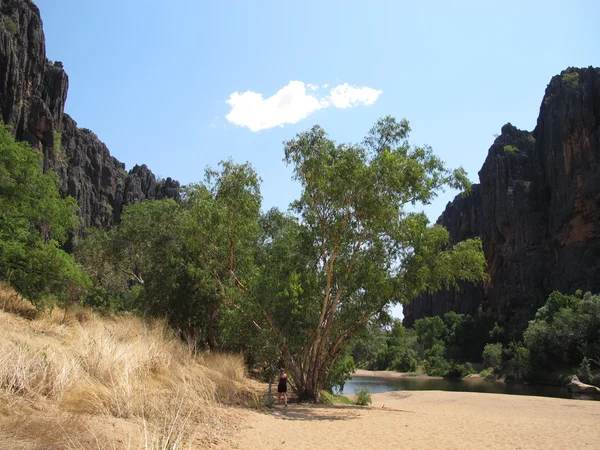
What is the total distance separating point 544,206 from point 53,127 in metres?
92.8

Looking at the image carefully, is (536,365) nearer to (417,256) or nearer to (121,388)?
(417,256)

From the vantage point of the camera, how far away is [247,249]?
23.3 metres

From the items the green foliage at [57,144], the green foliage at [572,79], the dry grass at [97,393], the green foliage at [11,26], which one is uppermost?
the green foliage at [572,79]

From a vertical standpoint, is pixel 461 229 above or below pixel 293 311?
above

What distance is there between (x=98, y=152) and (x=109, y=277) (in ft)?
238

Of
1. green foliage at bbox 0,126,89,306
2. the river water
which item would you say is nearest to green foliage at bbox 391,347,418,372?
the river water

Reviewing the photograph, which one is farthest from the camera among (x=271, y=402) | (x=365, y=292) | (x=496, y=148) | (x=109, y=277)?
(x=496, y=148)

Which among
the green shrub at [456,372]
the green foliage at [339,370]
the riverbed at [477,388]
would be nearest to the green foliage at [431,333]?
the riverbed at [477,388]

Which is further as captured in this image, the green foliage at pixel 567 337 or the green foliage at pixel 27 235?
the green foliage at pixel 567 337

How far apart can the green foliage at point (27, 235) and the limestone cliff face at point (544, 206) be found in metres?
72.8

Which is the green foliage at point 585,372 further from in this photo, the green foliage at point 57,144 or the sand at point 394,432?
the green foliage at point 57,144

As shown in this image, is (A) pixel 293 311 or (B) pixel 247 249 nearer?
(A) pixel 293 311

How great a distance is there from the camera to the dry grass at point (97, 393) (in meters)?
6.11

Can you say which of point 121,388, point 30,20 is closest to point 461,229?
point 30,20
